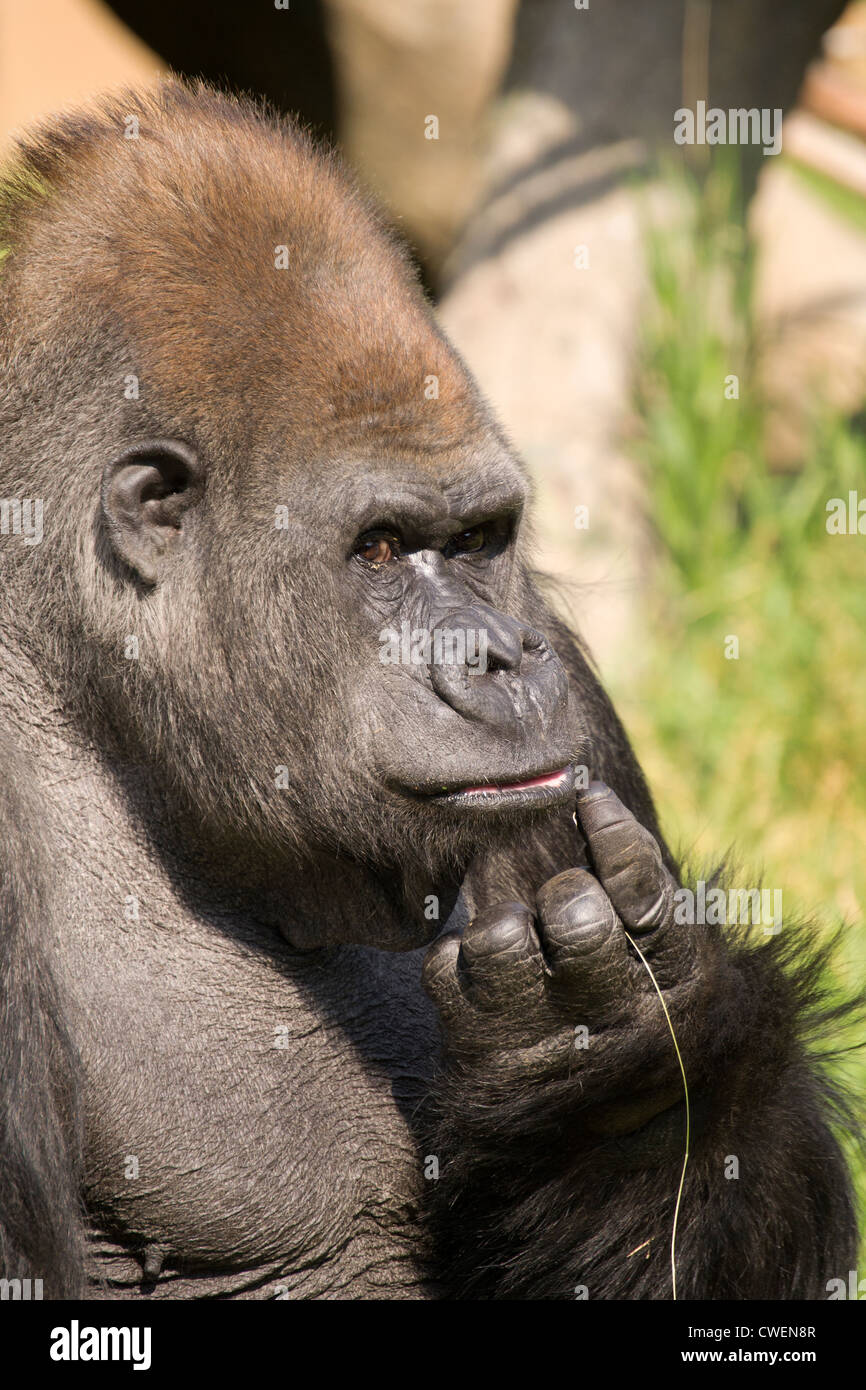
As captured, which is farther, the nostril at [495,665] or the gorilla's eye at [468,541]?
the gorilla's eye at [468,541]

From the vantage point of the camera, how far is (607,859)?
10.7ft

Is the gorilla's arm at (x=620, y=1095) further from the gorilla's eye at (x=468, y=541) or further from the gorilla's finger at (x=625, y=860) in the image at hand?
the gorilla's eye at (x=468, y=541)

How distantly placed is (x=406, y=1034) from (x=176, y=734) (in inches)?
36.3

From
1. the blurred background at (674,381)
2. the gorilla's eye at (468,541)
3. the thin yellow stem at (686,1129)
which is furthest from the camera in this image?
the blurred background at (674,381)

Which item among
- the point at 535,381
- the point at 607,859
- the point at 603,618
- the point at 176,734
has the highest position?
the point at 535,381

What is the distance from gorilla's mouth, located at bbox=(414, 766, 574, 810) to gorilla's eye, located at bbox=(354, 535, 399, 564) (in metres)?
0.51

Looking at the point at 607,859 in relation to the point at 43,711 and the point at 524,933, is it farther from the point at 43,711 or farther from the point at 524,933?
the point at 43,711

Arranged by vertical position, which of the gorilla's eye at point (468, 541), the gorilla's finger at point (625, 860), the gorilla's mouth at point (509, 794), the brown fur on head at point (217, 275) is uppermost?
the brown fur on head at point (217, 275)

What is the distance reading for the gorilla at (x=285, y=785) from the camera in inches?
127

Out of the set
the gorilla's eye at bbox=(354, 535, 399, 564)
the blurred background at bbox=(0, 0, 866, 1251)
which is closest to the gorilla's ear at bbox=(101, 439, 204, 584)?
the gorilla's eye at bbox=(354, 535, 399, 564)

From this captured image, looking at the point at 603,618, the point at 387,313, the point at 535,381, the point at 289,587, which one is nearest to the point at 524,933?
the point at 289,587

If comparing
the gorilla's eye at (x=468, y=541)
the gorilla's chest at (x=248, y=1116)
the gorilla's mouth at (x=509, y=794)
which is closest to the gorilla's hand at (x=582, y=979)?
Result: the gorilla's mouth at (x=509, y=794)

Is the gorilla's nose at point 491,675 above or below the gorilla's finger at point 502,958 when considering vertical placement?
above

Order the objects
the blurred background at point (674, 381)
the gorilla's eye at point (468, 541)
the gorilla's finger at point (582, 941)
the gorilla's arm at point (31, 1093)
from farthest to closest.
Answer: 1. the blurred background at point (674, 381)
2. the gorilla's eye at point (468, 541)
3. the gorilla's finger at point (582, 941)
4. the gorilla's arm at point (31, 1093)
